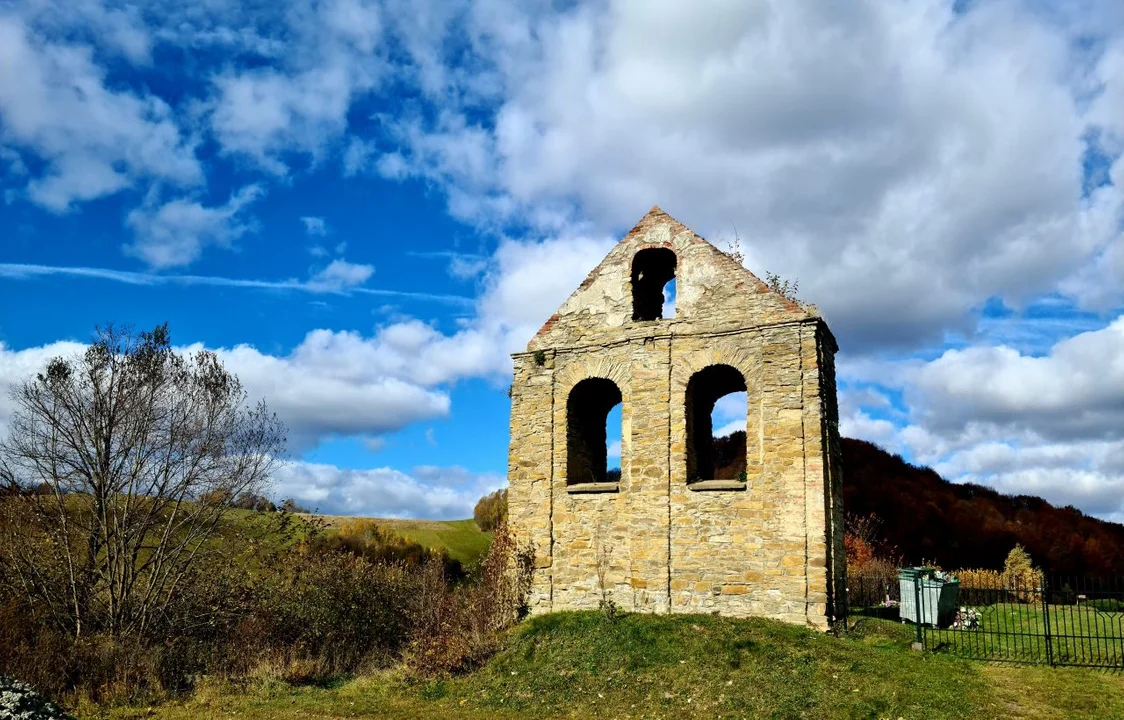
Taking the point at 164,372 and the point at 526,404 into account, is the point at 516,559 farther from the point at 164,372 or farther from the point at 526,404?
the point at 164,372

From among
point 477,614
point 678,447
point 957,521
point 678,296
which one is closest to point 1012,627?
point 678,447

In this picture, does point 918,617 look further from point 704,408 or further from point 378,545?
point 378,545

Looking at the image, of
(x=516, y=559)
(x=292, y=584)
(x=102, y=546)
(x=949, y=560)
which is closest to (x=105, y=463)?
(x=102, y=546)

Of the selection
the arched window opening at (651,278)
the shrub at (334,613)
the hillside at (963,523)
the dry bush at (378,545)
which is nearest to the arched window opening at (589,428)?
the arched window opening at (651,278)

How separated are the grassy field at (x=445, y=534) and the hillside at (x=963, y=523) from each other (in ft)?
43.5

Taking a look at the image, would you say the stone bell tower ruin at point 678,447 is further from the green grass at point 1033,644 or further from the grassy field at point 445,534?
the grassy field at point 445,534

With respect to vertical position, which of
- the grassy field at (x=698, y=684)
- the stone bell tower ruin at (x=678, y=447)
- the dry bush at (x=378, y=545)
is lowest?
the grassy field at (x=698, y=684)

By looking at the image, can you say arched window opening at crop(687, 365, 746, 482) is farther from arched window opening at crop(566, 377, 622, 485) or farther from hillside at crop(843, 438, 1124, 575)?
hillside at crop(843, 438, 1124, 575)

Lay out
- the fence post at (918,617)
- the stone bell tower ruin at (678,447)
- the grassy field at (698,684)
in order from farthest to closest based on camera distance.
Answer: the stone bell tower ruin at (678,447) < the fence post at (918,617) < the grassy field at (698,684)

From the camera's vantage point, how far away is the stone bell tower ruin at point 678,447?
547 inches

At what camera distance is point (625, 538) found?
15.0 meters

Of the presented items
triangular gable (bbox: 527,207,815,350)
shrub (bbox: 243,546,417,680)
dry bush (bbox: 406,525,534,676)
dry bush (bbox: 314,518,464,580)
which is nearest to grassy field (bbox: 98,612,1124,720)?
dry bush (bbox: 406,525,534,676)

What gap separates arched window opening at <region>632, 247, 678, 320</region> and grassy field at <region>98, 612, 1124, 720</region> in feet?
20.7

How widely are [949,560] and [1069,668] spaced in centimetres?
1700
